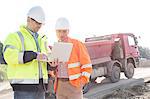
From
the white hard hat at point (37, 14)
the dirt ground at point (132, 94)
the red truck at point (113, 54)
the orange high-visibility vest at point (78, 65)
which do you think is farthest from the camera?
the red truck at point (113, 54)

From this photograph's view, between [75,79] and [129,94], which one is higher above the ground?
[75,79]

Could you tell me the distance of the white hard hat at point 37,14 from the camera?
3.82 meters

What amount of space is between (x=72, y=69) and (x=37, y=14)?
1.35m

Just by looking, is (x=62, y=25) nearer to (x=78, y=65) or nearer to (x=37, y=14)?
(x=78, y=65)

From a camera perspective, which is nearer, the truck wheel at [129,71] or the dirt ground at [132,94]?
the dirt ground at [132,94]

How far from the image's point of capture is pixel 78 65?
496 centimetres

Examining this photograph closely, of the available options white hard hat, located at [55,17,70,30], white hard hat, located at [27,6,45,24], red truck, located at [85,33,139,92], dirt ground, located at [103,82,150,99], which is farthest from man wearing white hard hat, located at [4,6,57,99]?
Answer: red truck, located at [85,33,139,92]

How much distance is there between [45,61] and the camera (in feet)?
12.6

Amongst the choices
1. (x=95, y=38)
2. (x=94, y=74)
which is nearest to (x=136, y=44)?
(x=95, y=38)

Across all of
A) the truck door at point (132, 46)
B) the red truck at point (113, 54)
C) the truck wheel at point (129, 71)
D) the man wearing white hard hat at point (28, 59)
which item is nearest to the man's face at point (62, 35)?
the man wearing white hard hat at point (28, 59)

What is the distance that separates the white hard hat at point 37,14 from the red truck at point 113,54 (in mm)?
8696

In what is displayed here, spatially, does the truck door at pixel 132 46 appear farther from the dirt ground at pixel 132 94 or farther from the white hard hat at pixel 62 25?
the white hard hat at pixel 62 25

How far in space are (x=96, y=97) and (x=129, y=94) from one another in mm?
1137

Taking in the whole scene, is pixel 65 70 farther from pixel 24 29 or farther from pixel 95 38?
pixel 95 38
